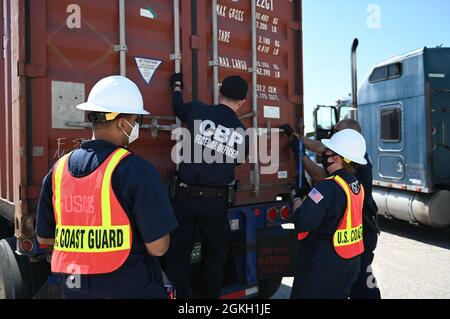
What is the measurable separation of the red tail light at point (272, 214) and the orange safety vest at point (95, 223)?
6.61 ft

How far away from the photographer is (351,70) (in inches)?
313

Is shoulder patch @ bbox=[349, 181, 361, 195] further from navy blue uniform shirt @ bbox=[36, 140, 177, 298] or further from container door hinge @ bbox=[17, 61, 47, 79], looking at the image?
container door hinge @ bbox=[17, 61, 47, 79]

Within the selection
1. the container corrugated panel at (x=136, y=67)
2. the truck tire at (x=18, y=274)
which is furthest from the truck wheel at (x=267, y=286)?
the truck tire at (x=18, y=274)

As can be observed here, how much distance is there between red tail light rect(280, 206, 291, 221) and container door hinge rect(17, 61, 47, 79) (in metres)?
2.29

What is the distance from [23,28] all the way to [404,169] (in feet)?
21.3

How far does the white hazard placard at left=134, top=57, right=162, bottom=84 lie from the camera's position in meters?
3.04

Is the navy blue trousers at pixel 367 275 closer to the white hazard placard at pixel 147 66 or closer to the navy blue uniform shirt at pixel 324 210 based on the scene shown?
the navy blue uniform shirt at pixel 324 210

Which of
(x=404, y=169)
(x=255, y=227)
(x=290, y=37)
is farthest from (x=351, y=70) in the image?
(x=255, y=227)

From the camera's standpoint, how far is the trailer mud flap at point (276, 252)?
342 cm

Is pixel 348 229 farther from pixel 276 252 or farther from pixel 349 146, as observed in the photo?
pixel 276 252

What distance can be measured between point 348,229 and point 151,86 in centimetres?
174

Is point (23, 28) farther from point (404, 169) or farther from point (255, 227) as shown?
point (404, 169)

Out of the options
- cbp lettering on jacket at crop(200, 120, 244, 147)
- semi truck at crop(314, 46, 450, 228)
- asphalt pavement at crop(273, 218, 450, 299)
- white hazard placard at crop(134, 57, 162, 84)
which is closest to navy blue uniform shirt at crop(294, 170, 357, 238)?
cbp lettering on jacket at crop(200, 120, 244, 147)

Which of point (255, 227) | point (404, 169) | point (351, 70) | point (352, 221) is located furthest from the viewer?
point (351, 70)
